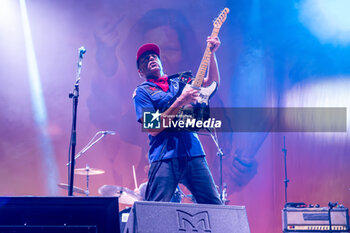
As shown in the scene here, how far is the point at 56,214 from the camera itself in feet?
4.93

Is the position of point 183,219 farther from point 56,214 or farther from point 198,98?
point 198,98

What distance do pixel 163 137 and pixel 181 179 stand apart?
0.34m

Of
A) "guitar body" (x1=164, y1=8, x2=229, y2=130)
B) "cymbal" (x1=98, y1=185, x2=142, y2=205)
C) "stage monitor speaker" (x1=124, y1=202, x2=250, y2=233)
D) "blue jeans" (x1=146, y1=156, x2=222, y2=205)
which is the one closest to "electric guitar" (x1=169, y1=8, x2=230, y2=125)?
"guitar body" (x1=164, y1=8, x2=229, y2=130)

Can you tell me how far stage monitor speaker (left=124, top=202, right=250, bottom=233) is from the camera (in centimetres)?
167

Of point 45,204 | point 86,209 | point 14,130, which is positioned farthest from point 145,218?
point 14,130

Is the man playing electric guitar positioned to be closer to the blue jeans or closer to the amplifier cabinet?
the blue jeans

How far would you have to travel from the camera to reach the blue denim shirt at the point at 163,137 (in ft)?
8.95

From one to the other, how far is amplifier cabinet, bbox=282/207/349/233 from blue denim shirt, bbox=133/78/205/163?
8.36 feet

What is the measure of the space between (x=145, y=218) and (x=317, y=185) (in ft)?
16.7

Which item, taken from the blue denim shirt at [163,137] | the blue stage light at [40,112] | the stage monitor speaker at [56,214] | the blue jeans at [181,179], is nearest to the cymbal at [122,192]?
the blue stage light at [40,112]

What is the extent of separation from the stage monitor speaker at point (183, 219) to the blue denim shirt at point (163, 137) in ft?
2.78

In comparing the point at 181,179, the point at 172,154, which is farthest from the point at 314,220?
the point at 172,154

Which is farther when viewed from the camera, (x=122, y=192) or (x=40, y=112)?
(x=40, y=112)

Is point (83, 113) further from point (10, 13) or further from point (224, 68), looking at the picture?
point (224, 68)
